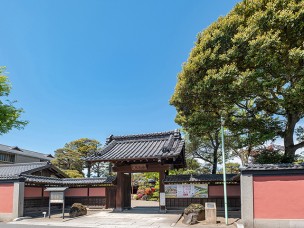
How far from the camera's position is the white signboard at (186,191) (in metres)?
19.4

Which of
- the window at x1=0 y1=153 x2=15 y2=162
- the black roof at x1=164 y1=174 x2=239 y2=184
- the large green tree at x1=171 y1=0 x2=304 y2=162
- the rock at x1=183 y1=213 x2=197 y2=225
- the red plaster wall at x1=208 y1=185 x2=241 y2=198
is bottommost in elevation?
the rock at x1=183 y1=213 x2=197 y2=225

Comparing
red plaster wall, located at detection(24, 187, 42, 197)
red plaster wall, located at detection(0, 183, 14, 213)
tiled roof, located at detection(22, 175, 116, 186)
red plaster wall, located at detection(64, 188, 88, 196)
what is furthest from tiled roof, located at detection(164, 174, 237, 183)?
red plaster wall, located at detection(0, 183, 14, 213)

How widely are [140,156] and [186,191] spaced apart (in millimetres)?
4411

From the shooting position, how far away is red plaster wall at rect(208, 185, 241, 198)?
18.7 m

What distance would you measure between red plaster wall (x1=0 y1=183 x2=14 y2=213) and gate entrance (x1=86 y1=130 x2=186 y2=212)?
593 centimetres

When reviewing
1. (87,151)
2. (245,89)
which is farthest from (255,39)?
(87,151)

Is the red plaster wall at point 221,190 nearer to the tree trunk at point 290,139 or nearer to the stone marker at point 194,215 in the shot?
the stone marker at point 194,215

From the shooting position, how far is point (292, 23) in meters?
12.7

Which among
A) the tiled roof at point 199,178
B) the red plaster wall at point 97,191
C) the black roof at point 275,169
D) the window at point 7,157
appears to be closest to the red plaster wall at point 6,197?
the red plaster wall at point 97,191

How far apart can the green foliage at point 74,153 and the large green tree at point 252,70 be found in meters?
34.4

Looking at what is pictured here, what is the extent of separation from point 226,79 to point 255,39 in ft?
8.20

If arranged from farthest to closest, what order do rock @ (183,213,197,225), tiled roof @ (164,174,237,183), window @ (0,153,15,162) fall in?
window @ (0,153,15,162), tiled roof @ (164,174,237,183), rock @ (183,213,197,225)

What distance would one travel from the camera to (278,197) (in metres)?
13.8

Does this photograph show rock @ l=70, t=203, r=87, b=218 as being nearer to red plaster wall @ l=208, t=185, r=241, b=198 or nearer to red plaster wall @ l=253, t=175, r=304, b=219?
red plaster wall @ l=208, t=185, r=241, b=198
